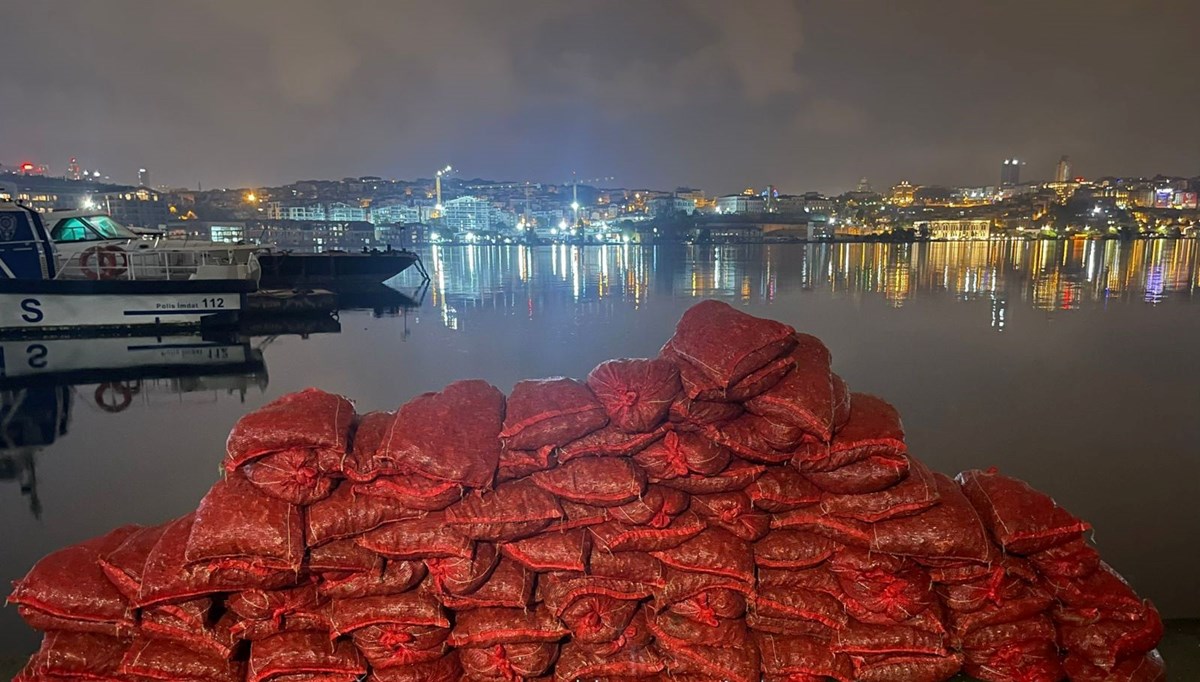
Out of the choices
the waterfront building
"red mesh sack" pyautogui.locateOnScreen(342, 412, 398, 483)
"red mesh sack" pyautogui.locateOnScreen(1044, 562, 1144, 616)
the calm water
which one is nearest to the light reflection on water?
the calm water

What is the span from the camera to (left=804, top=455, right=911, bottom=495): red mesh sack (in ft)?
10.3

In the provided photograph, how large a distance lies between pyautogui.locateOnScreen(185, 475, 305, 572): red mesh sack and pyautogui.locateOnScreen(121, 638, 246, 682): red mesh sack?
555 millimetres

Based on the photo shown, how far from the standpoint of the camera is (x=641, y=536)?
124 inches

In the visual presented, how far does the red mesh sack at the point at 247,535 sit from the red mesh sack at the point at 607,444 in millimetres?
1332

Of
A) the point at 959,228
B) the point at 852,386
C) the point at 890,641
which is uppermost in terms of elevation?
the point at 959,228

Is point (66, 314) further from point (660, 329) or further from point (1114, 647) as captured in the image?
point (1114, 647)

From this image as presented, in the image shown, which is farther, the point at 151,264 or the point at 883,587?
the point at 151,264

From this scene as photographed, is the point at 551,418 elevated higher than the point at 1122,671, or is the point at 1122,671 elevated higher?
the point at 551,418

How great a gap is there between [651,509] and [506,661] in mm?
1065

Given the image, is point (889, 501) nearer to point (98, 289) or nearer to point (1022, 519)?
point (1022, 519)

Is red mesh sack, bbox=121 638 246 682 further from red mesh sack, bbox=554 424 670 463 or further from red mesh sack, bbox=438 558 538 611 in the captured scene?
red mesh sack, bbox=554 424 670 463

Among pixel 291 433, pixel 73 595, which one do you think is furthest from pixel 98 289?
pixel 291 433

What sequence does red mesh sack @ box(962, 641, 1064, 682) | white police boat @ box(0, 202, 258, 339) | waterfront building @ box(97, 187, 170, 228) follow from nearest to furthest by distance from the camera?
red mesh sack @ box(962, 641, 1064, 682)
white police boat @ box(0, 202, 258, 339)
waterfront building @ box(97, 187, 170, 228)

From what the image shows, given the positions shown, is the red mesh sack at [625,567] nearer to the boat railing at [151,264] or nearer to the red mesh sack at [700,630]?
the red mesh sack at [700,630]
